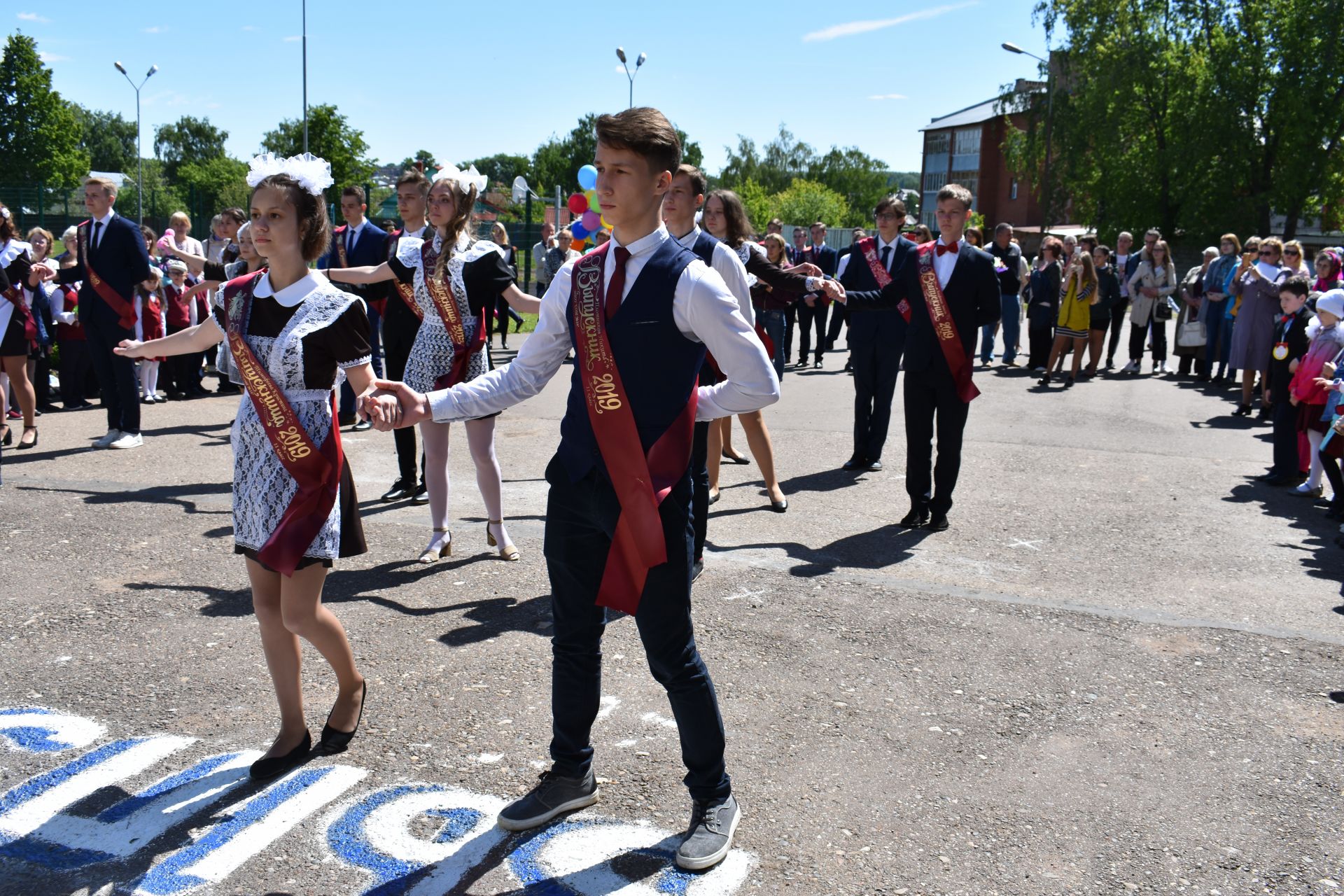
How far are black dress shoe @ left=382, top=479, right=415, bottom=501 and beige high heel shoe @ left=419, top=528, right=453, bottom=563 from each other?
4.51 ft

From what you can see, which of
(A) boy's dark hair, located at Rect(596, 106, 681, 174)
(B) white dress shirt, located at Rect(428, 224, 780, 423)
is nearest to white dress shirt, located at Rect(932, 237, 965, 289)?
(B) white dress shirt, located at Rect(428, 224, 780, 423)

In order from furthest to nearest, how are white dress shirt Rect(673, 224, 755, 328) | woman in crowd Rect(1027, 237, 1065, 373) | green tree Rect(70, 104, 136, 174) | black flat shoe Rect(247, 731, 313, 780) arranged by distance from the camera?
green tree Rect(70, 104, 136, 174) < woman in crowd Rect(1027, 237, 1065, 373) < white dress shirt Rect(673, 224, 755, 328) < black flat shoe Rect(247, 731, 313, 780)

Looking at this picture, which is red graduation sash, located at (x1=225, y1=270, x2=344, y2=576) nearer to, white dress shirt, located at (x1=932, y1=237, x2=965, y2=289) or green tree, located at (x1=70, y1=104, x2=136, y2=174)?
white dress shirt, located at (x1=932, y1=237, x2=965, y2=289)

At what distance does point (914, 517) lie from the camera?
721 centimetres

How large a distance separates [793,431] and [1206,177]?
129 ft

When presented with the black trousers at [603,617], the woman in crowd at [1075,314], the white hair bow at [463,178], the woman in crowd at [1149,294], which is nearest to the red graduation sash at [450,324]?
the white hair bow at [463,178]

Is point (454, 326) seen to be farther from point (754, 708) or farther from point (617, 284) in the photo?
point (617, 284)

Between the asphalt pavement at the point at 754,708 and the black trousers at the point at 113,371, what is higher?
the black trousers at the point at 113,371

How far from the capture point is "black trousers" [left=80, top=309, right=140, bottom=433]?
904 cm

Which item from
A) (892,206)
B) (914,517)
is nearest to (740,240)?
(914,517)

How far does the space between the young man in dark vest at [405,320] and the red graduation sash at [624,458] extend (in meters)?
3.45

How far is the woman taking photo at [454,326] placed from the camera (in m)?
6.00

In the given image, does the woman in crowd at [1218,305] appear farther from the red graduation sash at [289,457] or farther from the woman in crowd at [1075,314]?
the red graduation sash at [289,457]

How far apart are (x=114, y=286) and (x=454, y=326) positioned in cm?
439
